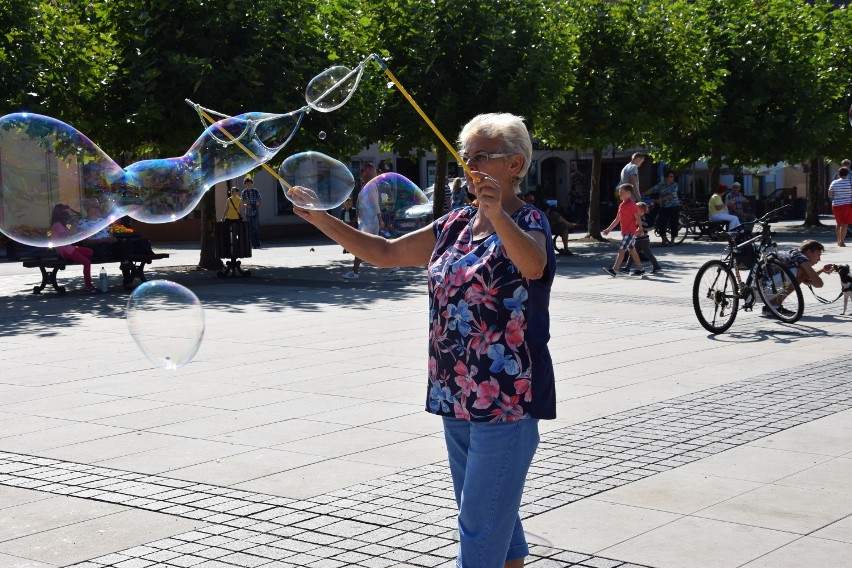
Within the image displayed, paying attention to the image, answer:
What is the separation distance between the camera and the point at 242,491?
6348 millimetres

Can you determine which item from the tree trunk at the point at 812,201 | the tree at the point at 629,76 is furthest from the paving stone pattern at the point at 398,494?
the tree trunk at the point at 812,201

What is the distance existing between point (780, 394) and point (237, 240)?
13.5 m

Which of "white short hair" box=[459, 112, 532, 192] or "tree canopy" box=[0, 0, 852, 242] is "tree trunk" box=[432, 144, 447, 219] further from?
"white short hair" box=[459, 112, 532, 192]

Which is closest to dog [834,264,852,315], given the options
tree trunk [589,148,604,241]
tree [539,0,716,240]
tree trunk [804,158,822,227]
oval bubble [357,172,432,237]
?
oval bubble [357,172,432,237]

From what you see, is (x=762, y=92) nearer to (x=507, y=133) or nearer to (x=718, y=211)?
(x=718, y=211)

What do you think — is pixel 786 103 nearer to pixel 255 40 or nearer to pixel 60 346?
pixel 255 40

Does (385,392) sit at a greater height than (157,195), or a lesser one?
lesser

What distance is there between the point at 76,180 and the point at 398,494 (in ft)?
8.83

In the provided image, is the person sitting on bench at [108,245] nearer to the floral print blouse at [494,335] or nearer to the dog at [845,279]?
the dog at [845,279]

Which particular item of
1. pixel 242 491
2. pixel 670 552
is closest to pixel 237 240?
pixel 242 491

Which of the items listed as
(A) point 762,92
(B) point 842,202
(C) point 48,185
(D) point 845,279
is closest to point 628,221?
(D) point 845,279

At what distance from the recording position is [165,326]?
6.82 m

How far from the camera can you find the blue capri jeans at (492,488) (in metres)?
3.91

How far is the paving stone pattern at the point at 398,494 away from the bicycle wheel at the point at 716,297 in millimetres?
3727
